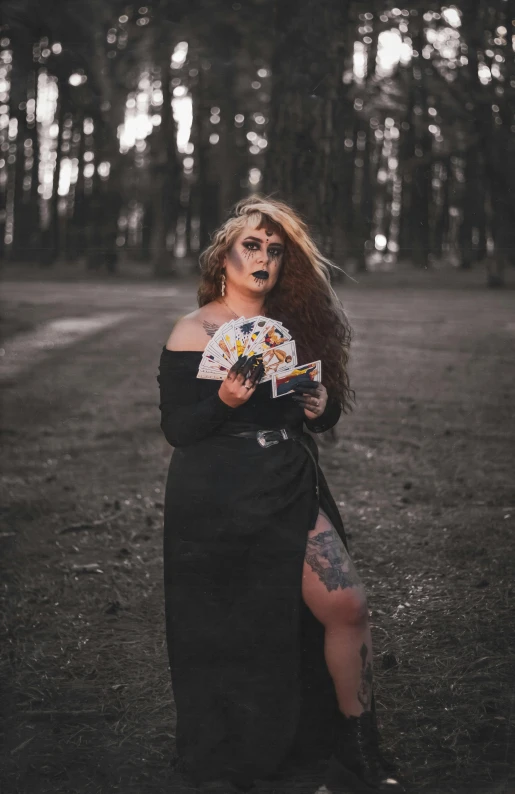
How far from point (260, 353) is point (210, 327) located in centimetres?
21

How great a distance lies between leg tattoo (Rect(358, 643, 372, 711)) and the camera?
94.9 inches

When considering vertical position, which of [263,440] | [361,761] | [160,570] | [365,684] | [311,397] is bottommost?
A: [160,570]

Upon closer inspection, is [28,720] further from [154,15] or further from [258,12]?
[154,15]

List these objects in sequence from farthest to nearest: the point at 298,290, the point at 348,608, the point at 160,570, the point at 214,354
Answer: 1. the point at 160,570
2. the point at 298,290
3. the point at 214,354
4. the point at 348,608

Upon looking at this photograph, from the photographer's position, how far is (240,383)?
2393 mm

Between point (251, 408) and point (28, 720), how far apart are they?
1.48 m

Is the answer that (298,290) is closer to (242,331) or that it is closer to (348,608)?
(242,331)

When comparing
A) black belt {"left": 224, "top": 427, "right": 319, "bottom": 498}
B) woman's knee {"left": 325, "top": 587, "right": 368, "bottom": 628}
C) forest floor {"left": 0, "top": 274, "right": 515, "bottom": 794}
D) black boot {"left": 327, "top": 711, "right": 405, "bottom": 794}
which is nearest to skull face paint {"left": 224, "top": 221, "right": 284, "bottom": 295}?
black belt {"left": 224, "top": 427, "right": 319, "bottom": 498}

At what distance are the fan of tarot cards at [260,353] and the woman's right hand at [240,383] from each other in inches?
2.0

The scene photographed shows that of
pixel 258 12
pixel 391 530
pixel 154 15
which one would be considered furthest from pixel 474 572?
pixel 154 15

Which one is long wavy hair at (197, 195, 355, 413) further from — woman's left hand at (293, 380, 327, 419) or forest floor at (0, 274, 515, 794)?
forest floor at (0, 274, 515, 794)

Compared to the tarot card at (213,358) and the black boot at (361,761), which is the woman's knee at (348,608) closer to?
the black boot at (361,761)

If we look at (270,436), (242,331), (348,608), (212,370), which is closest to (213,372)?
(212,370)

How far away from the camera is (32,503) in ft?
18.8
